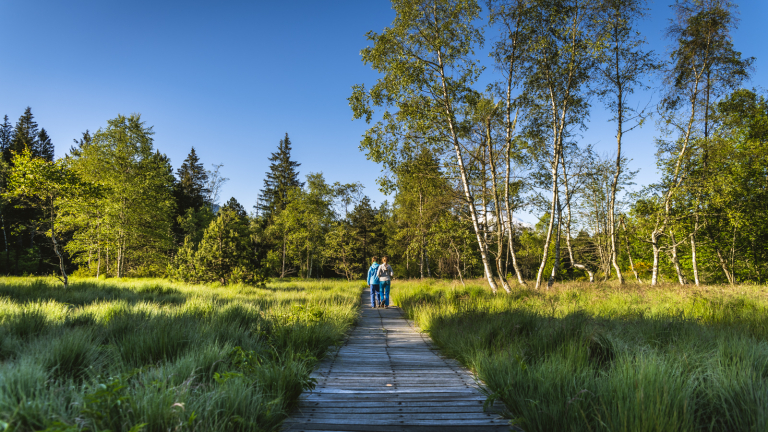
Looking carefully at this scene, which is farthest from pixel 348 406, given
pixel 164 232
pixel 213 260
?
pixel 164 232

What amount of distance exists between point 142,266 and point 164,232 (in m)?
4.93

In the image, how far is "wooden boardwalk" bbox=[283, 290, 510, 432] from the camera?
263 cm

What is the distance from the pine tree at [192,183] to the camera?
43.3 meters

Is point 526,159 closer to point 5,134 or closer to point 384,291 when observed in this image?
point 384,291

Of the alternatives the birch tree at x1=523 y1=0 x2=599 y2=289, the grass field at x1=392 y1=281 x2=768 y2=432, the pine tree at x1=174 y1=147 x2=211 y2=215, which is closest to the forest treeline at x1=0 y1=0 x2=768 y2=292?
the birch tree at x1=523 y1=0 x2=599 y2=289

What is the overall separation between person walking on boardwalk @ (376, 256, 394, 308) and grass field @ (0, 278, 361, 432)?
4.81 metres

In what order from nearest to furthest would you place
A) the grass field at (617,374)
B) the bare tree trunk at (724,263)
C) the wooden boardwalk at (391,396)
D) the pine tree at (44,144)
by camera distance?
the grass field at (617,374)
the wooden boardwalk at (391,396)
the bare tree trunk at (724,263)
the pine tree at (44,144)

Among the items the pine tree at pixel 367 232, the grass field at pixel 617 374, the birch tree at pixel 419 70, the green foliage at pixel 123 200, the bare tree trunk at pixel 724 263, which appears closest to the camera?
the grass field at pixel 617 374

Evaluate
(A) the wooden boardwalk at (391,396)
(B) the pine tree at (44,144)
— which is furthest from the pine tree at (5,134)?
(A) the wooden boardwalk at (391,396)

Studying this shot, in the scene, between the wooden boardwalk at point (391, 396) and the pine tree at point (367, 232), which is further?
the pine tree at point (367, 232)

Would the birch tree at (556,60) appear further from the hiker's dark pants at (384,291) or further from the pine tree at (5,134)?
the pine tree at (5,134)

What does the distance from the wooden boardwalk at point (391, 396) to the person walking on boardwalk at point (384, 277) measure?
6083 millimetres

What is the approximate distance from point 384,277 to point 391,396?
865 centimetres

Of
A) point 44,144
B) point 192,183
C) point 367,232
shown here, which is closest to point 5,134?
point 44,144
